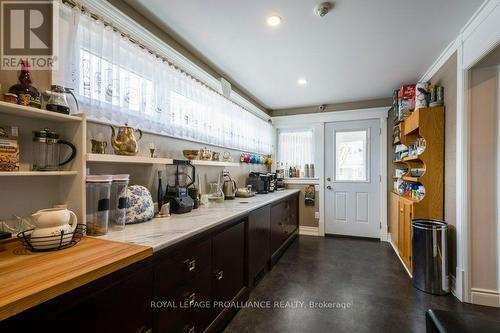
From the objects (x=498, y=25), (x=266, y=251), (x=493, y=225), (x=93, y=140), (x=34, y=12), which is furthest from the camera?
(x=266, y=251)

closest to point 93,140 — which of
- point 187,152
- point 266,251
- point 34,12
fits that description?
point 34,12

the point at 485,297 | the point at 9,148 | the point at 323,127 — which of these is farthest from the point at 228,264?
the point at 323,127

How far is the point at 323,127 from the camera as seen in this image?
4.42 m

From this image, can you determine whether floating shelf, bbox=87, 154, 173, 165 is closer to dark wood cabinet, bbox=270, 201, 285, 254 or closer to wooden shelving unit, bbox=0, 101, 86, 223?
wooden shelving unit, bbox=0, 101, 86, 223

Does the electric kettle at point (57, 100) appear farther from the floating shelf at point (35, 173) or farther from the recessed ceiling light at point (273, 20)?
the recessed ceiling light at point (273, 20)

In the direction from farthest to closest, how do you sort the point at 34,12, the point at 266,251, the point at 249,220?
1. the point at 266,251
2. the point at 249,220
3. the point at 34,12

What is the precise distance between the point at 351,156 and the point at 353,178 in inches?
15.8

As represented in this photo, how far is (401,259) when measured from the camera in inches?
124

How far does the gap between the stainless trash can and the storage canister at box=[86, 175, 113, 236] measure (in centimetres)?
277

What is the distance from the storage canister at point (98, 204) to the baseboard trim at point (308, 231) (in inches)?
149

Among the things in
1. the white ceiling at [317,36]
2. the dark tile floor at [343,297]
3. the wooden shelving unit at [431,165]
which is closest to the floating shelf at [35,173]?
the white ceiling at [317,36]

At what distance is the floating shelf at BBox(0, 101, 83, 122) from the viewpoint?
1043 millimetres

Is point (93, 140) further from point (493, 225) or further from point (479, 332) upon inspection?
point (493, 225)

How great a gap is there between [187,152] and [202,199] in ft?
1.79
